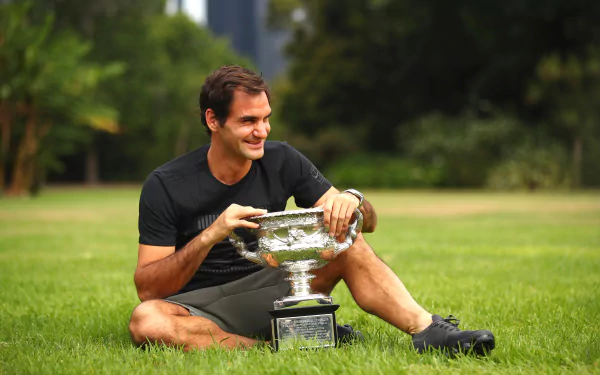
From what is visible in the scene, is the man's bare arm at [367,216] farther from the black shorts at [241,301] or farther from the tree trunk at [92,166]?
the tree trunk at [92,166]

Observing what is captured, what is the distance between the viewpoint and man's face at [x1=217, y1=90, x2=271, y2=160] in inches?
160

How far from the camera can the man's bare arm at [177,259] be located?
12.2 feet

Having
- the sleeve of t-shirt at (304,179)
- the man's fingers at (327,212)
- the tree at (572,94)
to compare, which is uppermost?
the tree at (572,94)

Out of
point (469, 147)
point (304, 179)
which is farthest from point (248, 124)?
point (469, 147)

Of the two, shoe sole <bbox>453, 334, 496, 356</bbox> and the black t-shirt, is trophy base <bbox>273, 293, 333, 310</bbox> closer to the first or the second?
the black t-shirt

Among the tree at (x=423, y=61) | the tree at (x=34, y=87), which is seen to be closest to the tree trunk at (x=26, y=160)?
the tree at (x=34, y=87)

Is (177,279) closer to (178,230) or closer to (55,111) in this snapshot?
(178,230)

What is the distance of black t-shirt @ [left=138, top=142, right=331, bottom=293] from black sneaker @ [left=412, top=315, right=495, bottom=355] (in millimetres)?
995

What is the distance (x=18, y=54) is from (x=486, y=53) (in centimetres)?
1983

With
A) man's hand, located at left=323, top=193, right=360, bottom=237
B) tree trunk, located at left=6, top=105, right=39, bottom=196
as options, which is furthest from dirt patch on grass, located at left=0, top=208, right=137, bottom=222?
man's hand, located at left=323, top=193, right=360, bottom=237

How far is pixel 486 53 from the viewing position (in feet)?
119

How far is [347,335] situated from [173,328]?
92 cm

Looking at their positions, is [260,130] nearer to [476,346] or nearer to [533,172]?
[476,346]

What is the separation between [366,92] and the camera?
4125 centimetres
